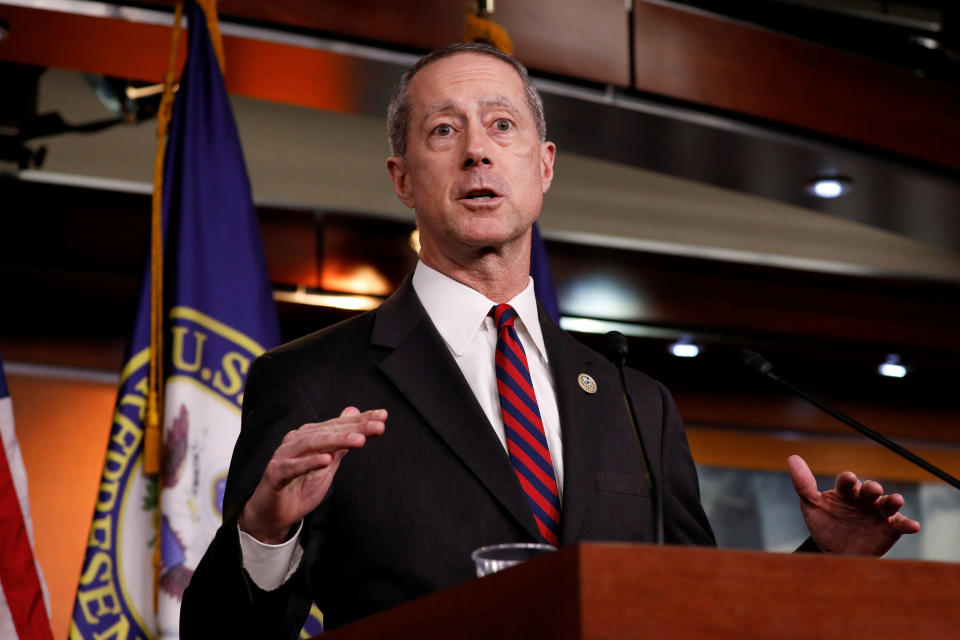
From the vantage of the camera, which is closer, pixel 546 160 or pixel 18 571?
pixel 546 160

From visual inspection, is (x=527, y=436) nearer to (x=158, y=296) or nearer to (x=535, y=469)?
(x=535, y=469)

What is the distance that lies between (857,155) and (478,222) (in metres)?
2.52

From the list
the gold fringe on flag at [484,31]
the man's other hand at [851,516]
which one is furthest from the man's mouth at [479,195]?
the gold fringe on flag at [484,31]

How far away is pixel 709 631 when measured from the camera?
3.46ft

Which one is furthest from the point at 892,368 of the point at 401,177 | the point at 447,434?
the point at 447,434

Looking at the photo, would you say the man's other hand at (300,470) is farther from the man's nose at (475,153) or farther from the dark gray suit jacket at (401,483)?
the man's nose at (475,153)

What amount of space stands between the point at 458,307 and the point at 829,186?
2.74m

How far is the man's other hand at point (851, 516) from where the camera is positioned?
1.55 metres

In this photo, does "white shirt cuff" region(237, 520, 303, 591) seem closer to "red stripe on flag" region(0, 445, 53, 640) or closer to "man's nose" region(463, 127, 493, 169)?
"man's nose" region(463, 127, 493, 169)

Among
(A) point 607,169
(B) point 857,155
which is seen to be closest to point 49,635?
(B) point 857,155

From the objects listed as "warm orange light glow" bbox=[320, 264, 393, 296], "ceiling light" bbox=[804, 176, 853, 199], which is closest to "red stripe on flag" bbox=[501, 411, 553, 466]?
"ceiling light" bbox=[804, 176, 853, 199]

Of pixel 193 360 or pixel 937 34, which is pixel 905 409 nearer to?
pixel 937 34

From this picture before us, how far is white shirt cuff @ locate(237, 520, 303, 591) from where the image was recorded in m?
1.56

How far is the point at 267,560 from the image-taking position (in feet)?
5.15
